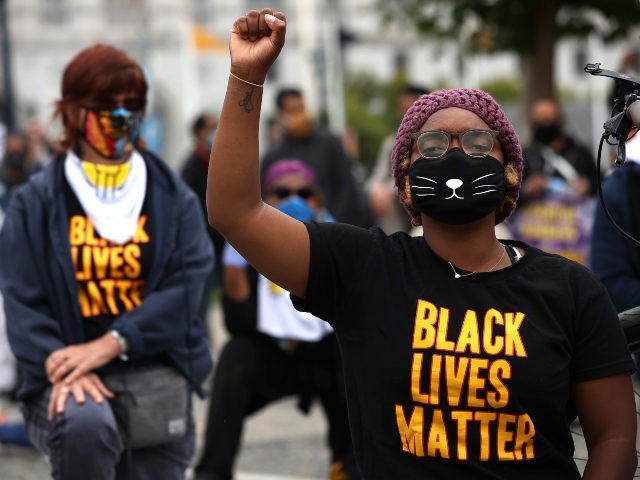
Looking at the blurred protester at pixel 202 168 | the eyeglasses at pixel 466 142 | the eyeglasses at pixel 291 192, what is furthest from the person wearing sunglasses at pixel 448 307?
the blurred protester at pixel 202 168

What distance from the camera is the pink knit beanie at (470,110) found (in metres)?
2.67

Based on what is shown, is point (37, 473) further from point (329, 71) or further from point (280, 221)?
point (329, 71)

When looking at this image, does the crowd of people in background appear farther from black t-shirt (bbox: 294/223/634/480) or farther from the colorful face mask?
black t-shirt (bbox: 294/223/634/480)

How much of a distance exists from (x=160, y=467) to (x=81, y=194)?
96 cm

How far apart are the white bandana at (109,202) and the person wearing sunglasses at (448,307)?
1.50 m

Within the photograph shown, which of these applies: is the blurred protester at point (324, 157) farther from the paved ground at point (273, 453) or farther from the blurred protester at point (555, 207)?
the paved ground at point (273, 453)

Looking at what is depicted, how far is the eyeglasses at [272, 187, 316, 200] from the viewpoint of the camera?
577 centimetres

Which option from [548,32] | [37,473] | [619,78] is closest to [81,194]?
[619,78]

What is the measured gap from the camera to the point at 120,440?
3.83m

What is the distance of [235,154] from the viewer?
98.6 inches

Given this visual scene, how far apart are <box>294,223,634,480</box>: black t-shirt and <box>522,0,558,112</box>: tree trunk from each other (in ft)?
38.2

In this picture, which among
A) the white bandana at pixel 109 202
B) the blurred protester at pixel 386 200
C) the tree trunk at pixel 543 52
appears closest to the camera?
the white bandana at pixel 109 202

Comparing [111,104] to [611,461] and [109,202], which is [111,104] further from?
[611,461]

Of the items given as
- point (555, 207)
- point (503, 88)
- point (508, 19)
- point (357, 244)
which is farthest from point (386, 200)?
point (503, 88)
